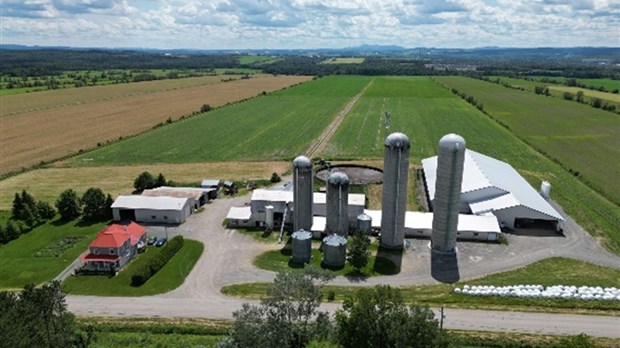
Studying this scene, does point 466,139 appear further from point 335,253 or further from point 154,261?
point 154,261

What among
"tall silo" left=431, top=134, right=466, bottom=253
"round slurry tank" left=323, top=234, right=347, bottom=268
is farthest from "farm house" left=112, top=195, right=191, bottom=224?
"tall silo" left=431, top=134, right=466, bottom=253

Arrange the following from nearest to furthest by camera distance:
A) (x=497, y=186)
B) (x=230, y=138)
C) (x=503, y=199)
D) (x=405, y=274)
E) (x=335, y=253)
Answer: (x=405, y=274) < (x=335, y=253) < (x=503, y=199) < (x=497, y=186) < (x=230, y=138)

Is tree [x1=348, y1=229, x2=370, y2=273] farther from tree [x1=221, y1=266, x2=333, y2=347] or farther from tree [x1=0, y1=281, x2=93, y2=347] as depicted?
tree [x1=0, y1=281, x2=93, y2=347]

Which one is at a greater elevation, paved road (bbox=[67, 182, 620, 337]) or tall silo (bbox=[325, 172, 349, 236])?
tall silo (bbox=[325, 172, 349, 236])

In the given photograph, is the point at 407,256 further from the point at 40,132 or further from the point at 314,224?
the point at 40,132

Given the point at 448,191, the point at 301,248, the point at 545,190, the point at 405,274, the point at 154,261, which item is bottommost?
the point at 405,274

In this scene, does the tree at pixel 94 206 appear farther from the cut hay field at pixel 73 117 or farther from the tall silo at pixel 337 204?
the cut hay field at pixel 73 117

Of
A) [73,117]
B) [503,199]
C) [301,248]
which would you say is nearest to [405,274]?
[301,248]
